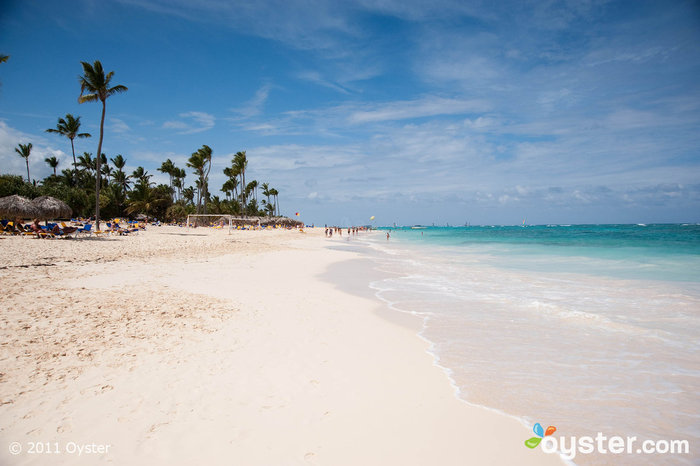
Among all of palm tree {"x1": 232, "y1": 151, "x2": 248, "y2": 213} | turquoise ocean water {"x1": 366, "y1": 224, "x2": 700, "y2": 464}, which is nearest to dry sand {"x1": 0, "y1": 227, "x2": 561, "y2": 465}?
turquoise ocean water {"x1": 366, "y1": 224, "x2": 700, "y2": 464}

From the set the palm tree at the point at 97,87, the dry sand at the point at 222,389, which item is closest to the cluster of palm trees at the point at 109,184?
the palm tree at the point at 97,87

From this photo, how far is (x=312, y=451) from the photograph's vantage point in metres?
2.56

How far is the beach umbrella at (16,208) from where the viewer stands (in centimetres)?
2289

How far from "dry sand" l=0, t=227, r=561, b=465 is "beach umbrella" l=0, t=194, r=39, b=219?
79.5ft

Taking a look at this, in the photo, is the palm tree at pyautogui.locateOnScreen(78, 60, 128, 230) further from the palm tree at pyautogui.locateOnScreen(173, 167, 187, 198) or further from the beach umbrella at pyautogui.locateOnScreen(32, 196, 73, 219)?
the palm tree at pyautogui.locateOnScreen(173, 167, 187, 198)

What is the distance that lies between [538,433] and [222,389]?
10.4ft

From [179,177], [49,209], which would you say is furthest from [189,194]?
[49,209]

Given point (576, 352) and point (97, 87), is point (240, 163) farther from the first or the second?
point (576, 352)

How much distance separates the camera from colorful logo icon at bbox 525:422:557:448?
2783 millimetres

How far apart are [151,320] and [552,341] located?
6813 millimetres

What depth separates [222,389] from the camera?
3424mm

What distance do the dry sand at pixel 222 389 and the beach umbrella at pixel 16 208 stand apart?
79.5ft

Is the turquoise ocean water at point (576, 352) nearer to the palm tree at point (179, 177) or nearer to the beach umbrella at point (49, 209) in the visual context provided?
the beach umbrella at point (49, 209)

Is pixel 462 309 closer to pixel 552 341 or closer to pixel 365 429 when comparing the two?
pixel 552 341
